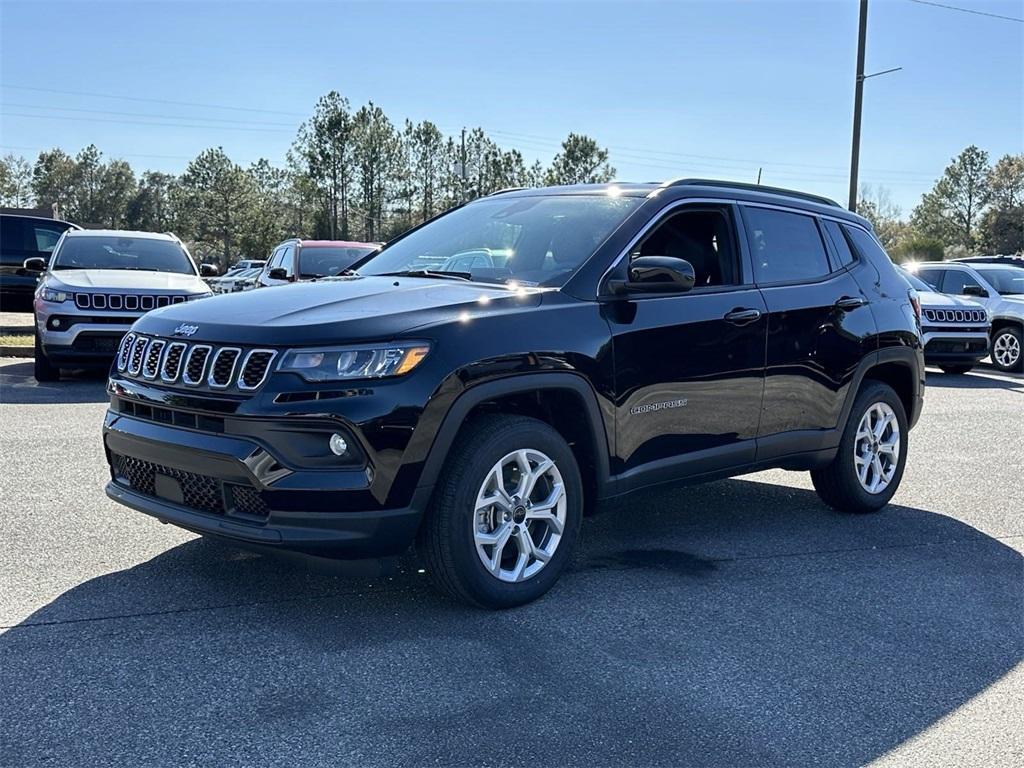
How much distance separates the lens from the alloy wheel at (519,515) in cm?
403

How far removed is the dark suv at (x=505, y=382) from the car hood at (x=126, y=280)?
19.2ft

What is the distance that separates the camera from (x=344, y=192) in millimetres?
64812

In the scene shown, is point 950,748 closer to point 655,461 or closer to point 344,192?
point 655,461

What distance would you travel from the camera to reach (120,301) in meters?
10.4

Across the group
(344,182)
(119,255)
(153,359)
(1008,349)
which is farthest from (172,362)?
(344,182)

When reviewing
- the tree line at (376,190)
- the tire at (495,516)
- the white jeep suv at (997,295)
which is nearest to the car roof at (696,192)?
the tire at (495,516)

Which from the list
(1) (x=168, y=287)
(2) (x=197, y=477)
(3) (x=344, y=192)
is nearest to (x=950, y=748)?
(2) (x=197, y=477)

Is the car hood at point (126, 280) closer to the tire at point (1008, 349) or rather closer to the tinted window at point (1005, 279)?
the tire at point (1008, 349)

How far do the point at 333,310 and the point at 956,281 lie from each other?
49.3 ft

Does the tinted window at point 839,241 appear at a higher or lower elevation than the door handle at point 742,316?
higher

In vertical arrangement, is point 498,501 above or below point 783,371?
below

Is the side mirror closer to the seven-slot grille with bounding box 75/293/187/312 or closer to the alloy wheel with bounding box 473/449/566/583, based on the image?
the alloy wheel with bounding box 473/449/566/583

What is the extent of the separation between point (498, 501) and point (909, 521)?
3.19 m

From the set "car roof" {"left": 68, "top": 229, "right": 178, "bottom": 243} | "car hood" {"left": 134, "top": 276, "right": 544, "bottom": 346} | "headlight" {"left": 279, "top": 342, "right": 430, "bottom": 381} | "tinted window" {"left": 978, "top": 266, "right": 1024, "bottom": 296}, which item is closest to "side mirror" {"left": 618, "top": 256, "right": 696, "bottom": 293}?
"car hood" {"left": 134, "top": 276, "right": 544, "bottom": 346}
